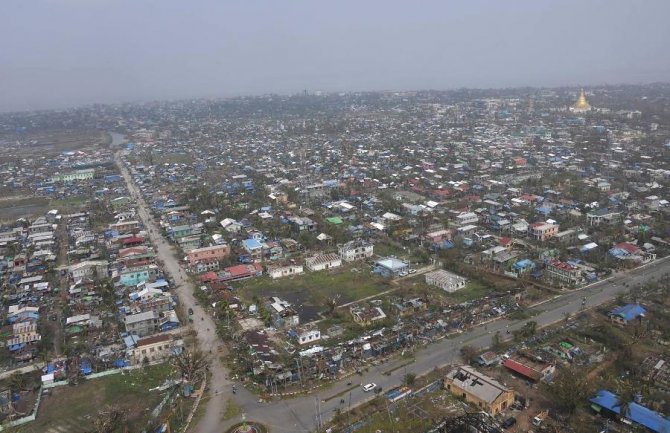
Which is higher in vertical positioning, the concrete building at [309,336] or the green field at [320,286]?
the concrete building at [309,336]

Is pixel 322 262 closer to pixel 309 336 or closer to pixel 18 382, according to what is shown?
pixel 309 336

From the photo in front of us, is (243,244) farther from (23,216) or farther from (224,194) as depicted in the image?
(23,216)

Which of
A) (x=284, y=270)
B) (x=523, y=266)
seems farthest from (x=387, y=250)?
(x=523, y=266)

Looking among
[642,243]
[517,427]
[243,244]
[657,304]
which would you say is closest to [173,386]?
[517,427]

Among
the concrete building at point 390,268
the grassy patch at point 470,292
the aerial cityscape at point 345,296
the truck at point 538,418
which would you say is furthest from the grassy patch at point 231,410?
the concrete building at point 390,268

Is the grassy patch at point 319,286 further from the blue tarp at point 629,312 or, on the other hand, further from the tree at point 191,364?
the blue tarp at point 629,312

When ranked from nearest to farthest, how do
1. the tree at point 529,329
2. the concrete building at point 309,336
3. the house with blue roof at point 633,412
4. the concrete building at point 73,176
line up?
1. the house with blue roof at point 633,412
2. the tree at point 529,329
3. the concrete building at point 309,336
4. the concrete building at point 73,176
